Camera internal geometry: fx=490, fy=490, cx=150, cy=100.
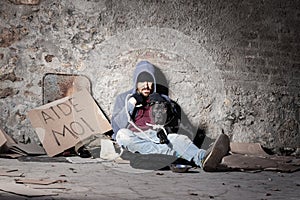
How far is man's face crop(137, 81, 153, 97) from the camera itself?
4.54 m

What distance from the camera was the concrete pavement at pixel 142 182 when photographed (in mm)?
2680

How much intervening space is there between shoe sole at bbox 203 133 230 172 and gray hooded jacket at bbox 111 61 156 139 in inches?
37.5

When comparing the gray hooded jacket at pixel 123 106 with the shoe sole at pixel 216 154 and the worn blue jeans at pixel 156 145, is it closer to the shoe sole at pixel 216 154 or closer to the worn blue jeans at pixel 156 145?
the worn blue jeans at pixel 156 145

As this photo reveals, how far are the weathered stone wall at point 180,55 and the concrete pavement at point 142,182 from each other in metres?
1.02

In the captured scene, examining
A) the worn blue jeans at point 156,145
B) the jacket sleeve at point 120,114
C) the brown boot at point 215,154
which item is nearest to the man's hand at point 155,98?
the jacket sleeve at point 120,114

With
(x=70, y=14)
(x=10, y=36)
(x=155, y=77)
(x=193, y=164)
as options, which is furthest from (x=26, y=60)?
(x=193, y=164)

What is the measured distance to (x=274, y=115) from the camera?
513 cm

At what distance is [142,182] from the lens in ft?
10.3

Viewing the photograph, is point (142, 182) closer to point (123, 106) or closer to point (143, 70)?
point (123, 106)

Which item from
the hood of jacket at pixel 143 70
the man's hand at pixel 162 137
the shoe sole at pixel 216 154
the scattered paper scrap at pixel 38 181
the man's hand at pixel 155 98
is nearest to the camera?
the scattered paper scrap at pixel 38 181

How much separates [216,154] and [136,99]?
3.52ft

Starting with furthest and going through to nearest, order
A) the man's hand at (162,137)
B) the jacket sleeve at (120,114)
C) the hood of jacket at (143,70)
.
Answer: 1. the hood of jacket at (143,70)
2. the jacket sleeve at (120,114)
3. the man's hand at (162,137)

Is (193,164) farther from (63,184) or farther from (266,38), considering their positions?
(266,38)

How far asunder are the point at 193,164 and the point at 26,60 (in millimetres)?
1877
